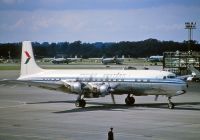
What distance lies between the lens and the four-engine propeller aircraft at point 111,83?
35.3 meters

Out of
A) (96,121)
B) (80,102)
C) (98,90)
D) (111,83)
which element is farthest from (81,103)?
(96,121)

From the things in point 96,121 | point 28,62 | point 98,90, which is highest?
point 28,62

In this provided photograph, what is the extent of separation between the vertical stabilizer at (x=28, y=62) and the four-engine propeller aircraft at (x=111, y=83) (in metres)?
1.09

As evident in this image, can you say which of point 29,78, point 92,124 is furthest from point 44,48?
point 92,124

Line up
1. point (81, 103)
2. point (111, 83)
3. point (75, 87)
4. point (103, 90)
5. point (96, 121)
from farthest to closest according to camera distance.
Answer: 1. point (111, 83)
2. point (81, 103)
3. point (75, 87)
4. point (103, 90)
5. point (96, 121)

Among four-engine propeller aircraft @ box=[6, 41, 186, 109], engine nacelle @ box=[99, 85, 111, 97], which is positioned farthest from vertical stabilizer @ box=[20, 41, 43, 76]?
engine nacelle @ box=[99, 85, 111, 97]

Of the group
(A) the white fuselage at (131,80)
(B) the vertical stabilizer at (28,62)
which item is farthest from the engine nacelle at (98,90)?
(B) the vertical stabilizer at (28,62)

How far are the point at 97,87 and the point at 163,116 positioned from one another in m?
6.66

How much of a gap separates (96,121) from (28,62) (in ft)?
48.0

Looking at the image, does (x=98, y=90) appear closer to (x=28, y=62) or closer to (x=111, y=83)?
(x=111, y=83)

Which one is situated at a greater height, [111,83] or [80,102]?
[111,83]

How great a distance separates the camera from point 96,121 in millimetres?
28578

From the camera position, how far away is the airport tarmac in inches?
911

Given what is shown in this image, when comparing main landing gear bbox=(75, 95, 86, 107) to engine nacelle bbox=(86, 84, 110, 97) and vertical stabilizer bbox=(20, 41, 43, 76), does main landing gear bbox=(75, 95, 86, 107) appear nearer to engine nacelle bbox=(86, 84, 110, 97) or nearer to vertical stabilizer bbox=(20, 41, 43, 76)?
engine nacelle bbox=(86, 84, 110, 97)
